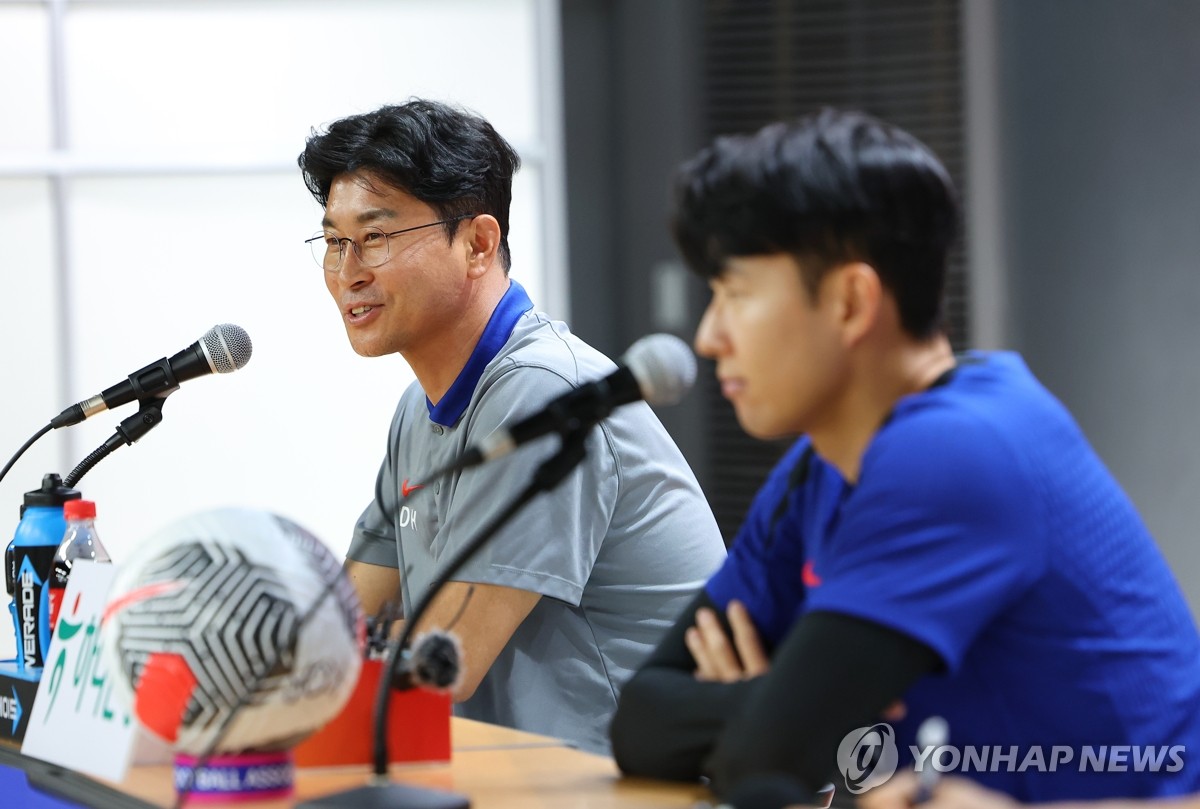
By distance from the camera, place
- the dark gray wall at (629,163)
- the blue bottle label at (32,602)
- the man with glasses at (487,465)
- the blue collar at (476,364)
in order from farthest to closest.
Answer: the dark gray wall at (629,163)
the blue collar at (476,364)
the man with glasses at (487,465)
the blue bottle label at (32,602)

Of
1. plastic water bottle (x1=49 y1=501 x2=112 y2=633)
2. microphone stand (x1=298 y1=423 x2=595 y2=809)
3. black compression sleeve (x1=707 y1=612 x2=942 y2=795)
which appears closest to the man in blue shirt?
black compression sleeve (x1=707 y1=612 x2=942 y2=795)

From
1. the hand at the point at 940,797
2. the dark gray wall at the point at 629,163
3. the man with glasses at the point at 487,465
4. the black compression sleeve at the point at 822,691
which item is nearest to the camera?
the hand at the point at 940,797

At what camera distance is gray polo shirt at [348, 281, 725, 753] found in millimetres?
2049

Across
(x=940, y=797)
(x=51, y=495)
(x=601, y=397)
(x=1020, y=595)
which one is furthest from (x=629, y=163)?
(x=940, y=797)

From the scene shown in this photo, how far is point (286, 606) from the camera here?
4.20ft

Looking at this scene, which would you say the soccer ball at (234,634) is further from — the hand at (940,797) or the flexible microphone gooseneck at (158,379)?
the flexible microphone gooseneck at (158,379)

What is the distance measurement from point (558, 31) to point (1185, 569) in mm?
2494

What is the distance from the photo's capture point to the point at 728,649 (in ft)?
4.80

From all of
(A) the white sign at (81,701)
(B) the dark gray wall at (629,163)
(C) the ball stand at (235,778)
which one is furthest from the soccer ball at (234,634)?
(B) the dark gray wall at (629,163)

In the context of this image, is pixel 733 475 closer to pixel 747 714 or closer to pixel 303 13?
pixel 303 13

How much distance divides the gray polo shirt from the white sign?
0.54 meters

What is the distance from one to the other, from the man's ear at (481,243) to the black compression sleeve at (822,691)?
52.7 inches

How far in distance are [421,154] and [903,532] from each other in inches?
55.0

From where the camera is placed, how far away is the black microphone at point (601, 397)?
50.0 inches
